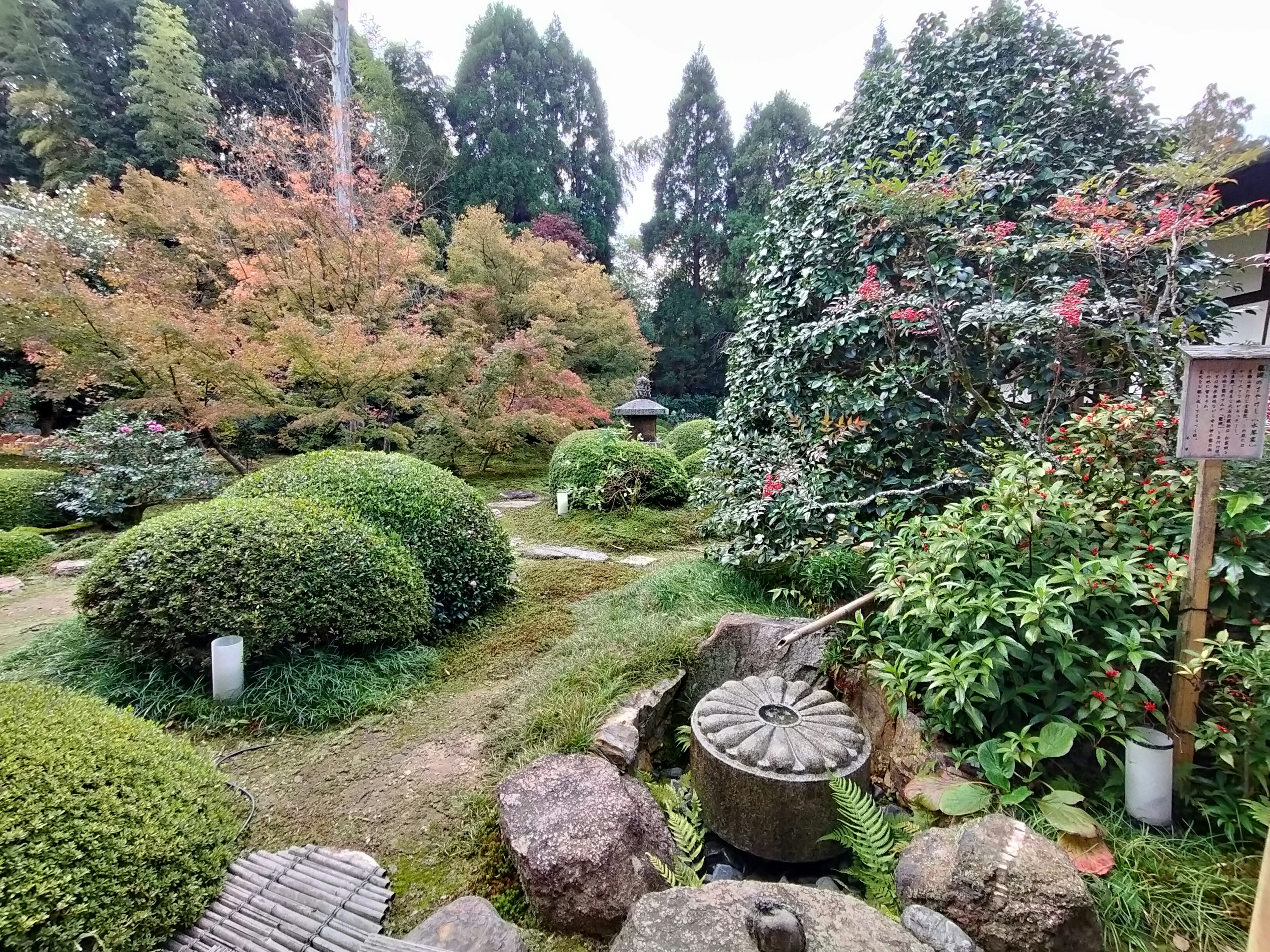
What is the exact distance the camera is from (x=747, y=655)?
275 centimetres

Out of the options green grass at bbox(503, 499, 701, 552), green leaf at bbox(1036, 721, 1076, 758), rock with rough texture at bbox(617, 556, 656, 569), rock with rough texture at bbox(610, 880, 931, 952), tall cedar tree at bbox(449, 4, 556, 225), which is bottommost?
rock with rough texture at bbox(617, 556, 656, 569)

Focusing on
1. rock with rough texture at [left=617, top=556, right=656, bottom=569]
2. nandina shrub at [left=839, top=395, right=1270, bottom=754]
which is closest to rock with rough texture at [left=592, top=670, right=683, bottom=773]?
nandina shrub at [left=839, top=395, right=1270, bottom=754]

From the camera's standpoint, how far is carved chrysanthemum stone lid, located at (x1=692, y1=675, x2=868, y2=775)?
1.92 m

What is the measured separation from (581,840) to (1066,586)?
68.1 inches

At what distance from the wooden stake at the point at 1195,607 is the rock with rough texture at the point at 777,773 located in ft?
2.98

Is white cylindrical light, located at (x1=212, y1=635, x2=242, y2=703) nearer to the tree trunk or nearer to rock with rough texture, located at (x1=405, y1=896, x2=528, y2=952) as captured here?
rock with rough texture, located at (x1=405, y1=896, x2=528, y2=952)

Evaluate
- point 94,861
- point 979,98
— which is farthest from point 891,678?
point 979,98

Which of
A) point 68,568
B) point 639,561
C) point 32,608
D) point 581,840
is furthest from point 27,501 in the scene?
point 581,840

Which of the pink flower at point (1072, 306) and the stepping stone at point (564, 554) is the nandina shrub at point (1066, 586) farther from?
the stepping stone at point (564, 554)

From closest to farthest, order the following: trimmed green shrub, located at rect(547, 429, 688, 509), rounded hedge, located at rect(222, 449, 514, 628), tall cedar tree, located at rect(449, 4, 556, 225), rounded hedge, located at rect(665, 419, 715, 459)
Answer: rounded hedge, located at rect(222, 449, 514, 628)
trimmed green shrub, located at rect(547, 429, 688, 509)
rounded hedge, located at rect(665, 419, 715, 459)
tall cedar tree, located at rect(449, 4, 556, 225)

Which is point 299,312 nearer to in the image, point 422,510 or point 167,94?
point 422,510

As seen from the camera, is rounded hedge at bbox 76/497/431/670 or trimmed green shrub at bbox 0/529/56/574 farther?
trimmed green shrub at bbox 0/529/56/574

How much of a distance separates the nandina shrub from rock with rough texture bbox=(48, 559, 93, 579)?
5724 millimetres

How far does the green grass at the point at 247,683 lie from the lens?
2.41m
